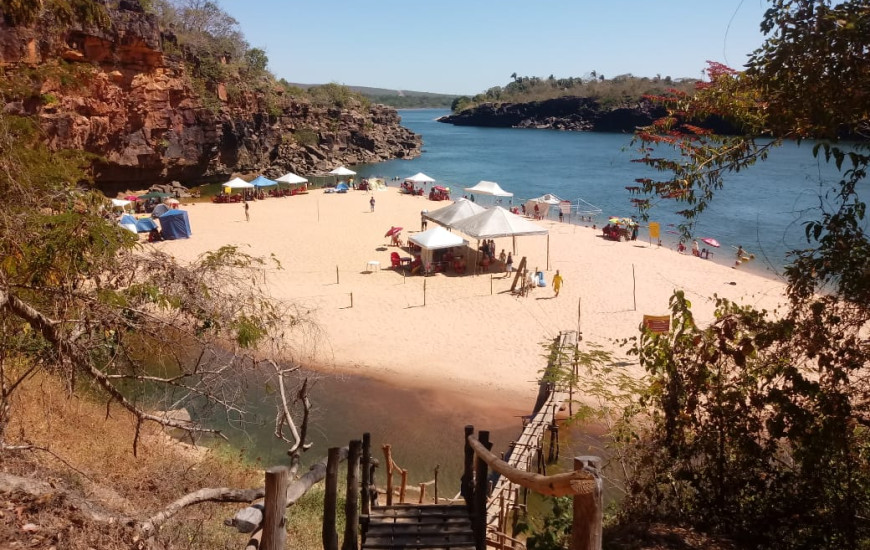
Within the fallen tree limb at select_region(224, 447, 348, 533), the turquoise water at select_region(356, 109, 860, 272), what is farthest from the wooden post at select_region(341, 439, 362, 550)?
the turquoise water at select_region(356, 109, 860, 272)

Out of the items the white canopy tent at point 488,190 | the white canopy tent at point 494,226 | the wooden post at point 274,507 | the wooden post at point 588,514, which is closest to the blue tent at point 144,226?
the white canopy tent at point 494,226

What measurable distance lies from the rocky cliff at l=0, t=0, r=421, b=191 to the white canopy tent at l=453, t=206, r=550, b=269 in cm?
1149

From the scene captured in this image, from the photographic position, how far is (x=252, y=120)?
47594mm

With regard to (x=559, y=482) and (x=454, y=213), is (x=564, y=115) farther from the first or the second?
(x=559, y=482)

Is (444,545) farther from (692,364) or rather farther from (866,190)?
(866,190)

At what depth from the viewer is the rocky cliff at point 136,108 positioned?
23.6 metres

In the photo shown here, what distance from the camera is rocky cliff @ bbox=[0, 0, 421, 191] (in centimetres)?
2356

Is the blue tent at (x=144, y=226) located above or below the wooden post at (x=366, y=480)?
above

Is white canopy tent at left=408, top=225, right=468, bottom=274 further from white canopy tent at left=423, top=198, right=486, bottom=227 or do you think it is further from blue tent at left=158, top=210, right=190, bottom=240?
blue tent at left=158, top=210, right=190, bottom=240

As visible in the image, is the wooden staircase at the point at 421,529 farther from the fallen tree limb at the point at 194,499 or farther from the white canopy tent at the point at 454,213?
the white canopy tent at the point at 454,213

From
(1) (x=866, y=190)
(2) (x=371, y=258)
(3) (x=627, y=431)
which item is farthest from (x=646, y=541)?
(1) (x=866, y=190)

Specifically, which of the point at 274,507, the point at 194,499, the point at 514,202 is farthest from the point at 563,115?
the point at 274,507

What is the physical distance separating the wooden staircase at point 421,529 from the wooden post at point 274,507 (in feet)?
6.02

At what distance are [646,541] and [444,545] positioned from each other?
5.47ft
